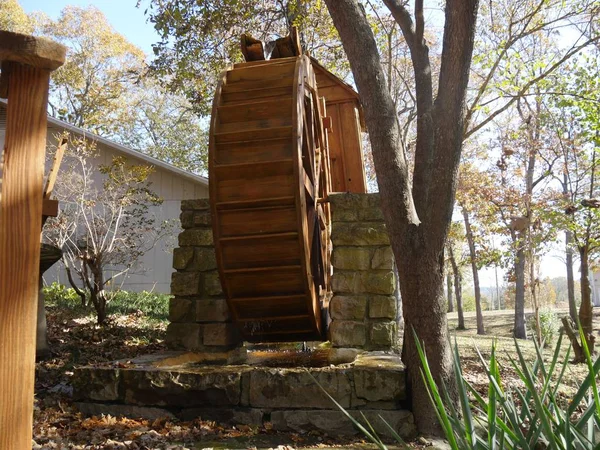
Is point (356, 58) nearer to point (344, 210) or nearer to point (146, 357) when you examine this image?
point (344, 210)

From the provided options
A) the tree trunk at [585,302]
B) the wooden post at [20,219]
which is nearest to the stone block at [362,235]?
the tree trunk at [585,302]

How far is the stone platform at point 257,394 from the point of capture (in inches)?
171

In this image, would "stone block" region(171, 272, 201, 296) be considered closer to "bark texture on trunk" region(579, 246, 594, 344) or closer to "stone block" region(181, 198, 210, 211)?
"stone block" region(181, 198, 210, 211)

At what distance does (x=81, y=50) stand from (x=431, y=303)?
22153 millimetres

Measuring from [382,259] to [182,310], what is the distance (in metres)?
1.97

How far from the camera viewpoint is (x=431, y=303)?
411 cm

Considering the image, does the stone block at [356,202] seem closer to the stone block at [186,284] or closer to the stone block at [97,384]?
the stone block at [186,284]

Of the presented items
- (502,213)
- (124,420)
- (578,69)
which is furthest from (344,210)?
(502,213)

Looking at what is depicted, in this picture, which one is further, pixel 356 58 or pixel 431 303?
pixel 356 58

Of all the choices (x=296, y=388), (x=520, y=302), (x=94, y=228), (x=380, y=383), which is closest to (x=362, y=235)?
(x=380, y=383)

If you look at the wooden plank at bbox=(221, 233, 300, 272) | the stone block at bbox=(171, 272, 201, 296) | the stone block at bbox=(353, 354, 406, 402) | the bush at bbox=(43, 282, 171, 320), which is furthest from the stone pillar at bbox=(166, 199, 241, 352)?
the bush at bbox=(43, 282, 171, 320)

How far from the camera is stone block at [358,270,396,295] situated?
5.36 m

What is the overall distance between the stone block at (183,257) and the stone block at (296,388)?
1698 millimetres

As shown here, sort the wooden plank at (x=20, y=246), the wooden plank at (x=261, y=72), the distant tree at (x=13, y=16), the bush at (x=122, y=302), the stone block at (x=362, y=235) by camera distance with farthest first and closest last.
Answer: the distant tree at (x=13, y=16), the bush at (x=122, y=302), the wooden plank at (x=261, y=72), the stone block at (x=362, y=235), the wooden plank at (x=20, y=246)
